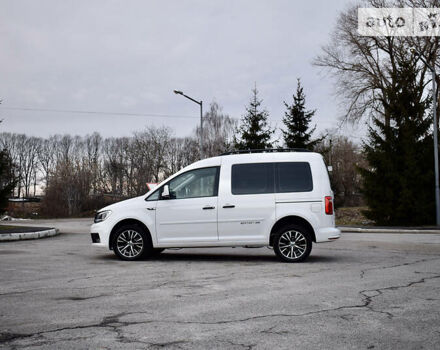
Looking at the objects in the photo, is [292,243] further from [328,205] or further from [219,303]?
[219,303]

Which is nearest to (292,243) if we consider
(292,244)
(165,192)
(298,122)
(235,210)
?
(292,244)

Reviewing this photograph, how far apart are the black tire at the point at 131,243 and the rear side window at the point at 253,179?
2082mm

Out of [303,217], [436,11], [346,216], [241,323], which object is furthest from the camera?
[346,216]

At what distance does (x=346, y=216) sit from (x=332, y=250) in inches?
829

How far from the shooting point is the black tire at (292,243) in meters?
9.48

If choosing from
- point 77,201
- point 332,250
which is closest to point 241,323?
point 332,250

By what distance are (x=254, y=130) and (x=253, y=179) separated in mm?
20537

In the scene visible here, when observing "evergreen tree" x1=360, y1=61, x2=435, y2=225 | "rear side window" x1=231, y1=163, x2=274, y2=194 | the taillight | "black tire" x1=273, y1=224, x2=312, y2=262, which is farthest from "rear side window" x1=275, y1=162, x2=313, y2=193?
"evergreen tree" x1=360, y1=61, x2=435, y2=225

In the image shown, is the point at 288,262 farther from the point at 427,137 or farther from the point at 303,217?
the point at 427,137

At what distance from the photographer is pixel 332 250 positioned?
1225 centimetres

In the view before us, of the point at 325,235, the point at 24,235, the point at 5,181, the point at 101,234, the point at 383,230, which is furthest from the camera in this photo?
the point at 383,230

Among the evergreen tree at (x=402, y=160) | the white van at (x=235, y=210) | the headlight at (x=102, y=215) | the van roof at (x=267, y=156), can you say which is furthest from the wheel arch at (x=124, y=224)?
Result: the evergreen tree at (x=402, y=160)

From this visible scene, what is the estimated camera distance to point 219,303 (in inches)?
227

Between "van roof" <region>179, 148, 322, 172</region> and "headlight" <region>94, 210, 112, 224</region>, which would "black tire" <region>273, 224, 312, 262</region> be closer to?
"van roof" <region>179, 148, 322, 172</region>
